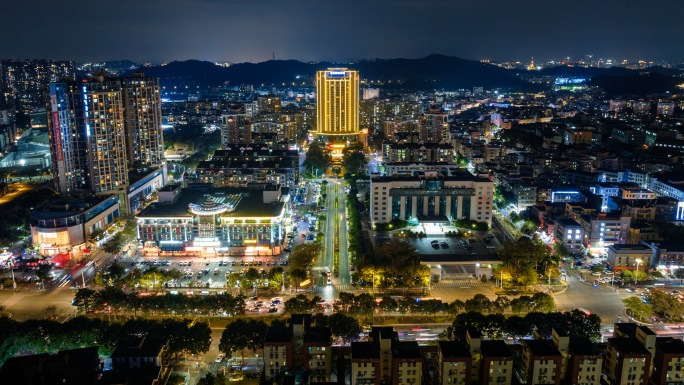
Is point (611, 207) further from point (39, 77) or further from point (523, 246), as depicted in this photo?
point (39, 77)

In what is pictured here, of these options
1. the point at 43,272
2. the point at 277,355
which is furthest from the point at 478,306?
the point at 43,272

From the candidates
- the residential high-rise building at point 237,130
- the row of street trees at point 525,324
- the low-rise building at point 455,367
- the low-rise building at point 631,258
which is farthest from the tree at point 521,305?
the residential high-rise building at point 237,130

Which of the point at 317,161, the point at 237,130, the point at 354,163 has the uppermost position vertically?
the point at 237,130

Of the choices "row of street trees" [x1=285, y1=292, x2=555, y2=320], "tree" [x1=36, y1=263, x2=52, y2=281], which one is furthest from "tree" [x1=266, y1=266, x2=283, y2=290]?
"tree" [x1=36, y1=263, x2=52, y2=281]

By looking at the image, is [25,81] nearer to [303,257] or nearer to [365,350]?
[303,257]

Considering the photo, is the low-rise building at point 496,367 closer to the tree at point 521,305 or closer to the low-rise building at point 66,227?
the tree at point 521,305

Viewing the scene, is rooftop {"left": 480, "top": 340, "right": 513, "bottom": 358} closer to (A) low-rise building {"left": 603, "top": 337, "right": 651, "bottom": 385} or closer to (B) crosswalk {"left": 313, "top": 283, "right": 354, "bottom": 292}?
(A) low-rise building {"left": 603, "top": 337, "right": 651, "bottom": 385}
